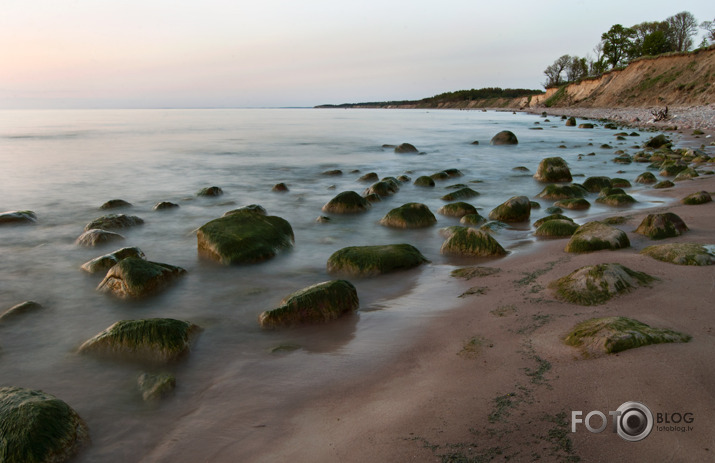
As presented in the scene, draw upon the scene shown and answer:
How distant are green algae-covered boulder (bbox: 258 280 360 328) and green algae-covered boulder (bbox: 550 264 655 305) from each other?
1.85m

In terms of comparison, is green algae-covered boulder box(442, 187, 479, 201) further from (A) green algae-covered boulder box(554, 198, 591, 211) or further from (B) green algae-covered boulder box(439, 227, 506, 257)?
(B) green algae-covered boulder box(439, 227, 506, 257)

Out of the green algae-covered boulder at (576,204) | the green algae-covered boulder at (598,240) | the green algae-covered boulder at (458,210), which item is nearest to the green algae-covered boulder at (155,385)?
the green algae-covered boulder at (598,240)

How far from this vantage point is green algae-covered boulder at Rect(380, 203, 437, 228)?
7.51m

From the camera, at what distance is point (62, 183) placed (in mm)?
12742

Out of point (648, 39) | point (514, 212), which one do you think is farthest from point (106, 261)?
point (648, 39)

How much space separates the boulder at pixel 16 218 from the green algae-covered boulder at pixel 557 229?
8.57 m

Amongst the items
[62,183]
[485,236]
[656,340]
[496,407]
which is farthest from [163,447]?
[62,183]

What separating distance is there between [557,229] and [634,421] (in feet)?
15.1

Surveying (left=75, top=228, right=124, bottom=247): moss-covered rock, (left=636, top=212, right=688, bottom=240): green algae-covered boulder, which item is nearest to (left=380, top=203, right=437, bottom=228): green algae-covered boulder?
(left=636, top=212, right=688, bottom=240): green algae-covered boulder

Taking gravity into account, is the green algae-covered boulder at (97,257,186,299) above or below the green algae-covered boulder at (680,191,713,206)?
below

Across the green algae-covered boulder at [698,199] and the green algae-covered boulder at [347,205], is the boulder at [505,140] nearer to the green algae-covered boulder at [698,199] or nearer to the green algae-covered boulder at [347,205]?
the green algae-covered boulder at [347,205]

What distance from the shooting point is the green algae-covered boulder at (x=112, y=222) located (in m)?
7.56

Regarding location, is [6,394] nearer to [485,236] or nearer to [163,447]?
[163,447]

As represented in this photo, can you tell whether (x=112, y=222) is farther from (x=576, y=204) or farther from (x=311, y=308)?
(x=576, y=204)
